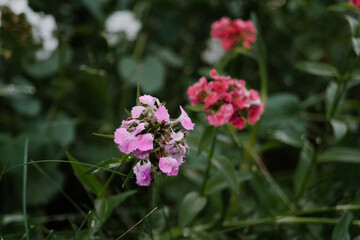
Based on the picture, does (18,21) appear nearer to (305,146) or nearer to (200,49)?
(200,49)

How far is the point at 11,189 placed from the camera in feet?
4.98

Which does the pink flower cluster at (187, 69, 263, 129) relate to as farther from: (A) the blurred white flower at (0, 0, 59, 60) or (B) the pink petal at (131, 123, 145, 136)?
(A) the blurred white flower at (0, 0, 59, 60)

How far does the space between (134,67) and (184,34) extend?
600mm

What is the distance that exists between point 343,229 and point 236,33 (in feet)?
2.93

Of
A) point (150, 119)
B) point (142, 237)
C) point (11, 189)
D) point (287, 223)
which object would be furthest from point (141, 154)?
point (11, 189)

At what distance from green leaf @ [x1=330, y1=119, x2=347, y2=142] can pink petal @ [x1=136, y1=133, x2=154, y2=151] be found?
786 millimetres

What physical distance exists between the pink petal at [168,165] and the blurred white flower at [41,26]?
1258mm

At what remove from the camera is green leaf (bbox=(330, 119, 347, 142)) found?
1255 mm

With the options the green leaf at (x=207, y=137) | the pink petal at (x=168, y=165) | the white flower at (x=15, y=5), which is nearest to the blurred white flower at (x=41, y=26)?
the white flower at (x=15, y=5)

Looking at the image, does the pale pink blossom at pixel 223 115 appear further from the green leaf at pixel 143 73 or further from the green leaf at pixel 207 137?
the green leaf at pixel 143 73

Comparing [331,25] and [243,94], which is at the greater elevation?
[243,94]

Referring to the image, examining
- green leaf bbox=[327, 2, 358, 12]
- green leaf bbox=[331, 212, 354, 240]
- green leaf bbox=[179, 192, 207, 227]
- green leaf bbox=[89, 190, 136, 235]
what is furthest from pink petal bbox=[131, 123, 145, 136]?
green leaf bbox=[327, 2, 358, 12]

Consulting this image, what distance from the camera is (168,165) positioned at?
740mm

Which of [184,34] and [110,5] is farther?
[184,34]
